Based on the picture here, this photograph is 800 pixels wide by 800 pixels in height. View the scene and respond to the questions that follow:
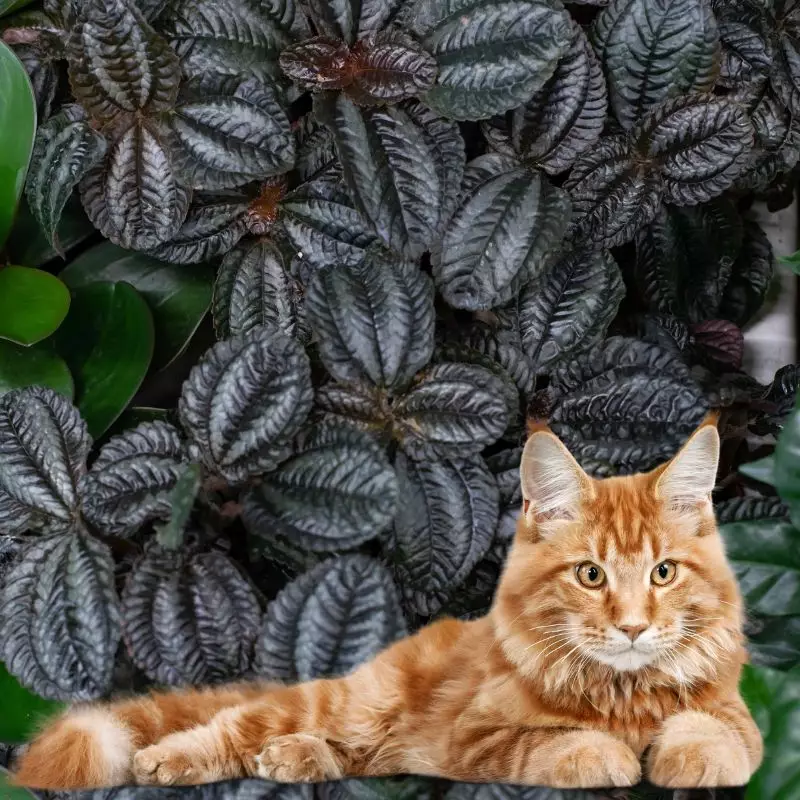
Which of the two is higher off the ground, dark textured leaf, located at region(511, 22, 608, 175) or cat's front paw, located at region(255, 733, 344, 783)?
dark textured leaf, located at region(511, 22, 608, 175)

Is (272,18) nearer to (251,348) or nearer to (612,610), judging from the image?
(251,348)

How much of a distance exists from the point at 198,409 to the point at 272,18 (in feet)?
0.98

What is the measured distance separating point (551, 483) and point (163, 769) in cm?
30

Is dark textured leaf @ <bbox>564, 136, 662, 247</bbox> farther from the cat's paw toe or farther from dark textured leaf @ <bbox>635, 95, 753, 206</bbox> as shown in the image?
the cat's paw toe

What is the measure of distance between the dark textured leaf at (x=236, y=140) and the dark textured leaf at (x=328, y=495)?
20cm

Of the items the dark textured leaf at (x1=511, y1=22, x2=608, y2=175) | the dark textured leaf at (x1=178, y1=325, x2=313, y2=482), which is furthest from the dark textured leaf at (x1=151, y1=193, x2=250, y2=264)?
the dark textured leaf at (x1=511, y1=22, x2=608, y2=175)

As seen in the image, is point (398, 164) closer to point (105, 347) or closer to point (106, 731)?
point (105, 347)

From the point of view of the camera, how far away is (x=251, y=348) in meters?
0.63

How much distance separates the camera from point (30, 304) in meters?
0.71

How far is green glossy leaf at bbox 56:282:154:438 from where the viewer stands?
27.9 inches

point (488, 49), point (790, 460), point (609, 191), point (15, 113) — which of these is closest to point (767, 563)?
point (790, 460)

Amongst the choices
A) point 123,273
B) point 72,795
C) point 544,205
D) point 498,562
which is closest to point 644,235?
point 544,205

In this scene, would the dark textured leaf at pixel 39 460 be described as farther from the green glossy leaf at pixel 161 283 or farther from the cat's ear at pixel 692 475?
the cat's ear at pixel 692 475

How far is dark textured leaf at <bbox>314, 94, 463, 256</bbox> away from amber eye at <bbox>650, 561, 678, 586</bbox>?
27 centimetres
